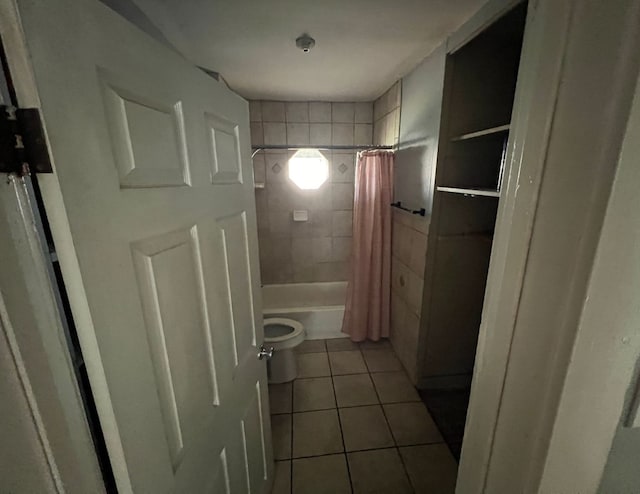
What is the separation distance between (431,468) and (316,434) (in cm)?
66

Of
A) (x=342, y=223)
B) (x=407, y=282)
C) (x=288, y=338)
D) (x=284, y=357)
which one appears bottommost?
(x=284, y=357)

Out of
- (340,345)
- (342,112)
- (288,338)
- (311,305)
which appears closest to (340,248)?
(311,305)

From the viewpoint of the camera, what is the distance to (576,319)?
33cm

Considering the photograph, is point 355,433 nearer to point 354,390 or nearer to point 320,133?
point 354,390

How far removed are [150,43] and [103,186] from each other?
0.33 metres

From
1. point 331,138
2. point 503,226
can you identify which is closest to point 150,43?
point 503,226

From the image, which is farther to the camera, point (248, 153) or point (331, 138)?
point (331, 138)

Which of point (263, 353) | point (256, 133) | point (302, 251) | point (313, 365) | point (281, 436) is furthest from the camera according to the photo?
point (302, 251)

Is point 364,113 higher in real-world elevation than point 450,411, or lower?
higher

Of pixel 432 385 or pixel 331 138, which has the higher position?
pixel 331 138

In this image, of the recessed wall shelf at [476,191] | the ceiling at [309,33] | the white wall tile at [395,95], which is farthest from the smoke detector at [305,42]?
the recessed wall shelf at [476,191]

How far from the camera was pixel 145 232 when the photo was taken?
20.3 inches

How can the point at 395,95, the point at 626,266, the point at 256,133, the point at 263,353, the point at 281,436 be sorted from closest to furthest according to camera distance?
the point at 626,266 → the point at 263,353 → the point at 281,436 → the point at 395,95 → the point at 256,133

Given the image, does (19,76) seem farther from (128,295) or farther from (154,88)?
(128,295)
